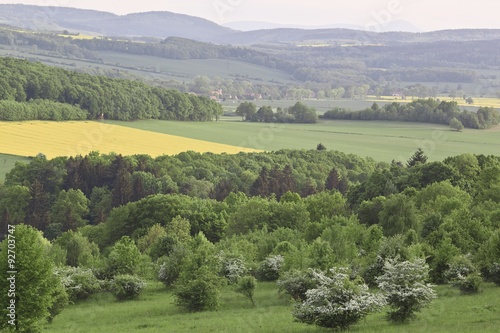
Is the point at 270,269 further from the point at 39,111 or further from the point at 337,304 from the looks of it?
the point at 39,111

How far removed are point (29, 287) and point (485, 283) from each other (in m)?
26.5

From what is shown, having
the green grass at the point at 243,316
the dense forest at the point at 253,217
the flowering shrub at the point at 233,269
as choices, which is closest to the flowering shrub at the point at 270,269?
the dense forest at the point at 253,217

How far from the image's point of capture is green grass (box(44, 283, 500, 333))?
3994 centimetres

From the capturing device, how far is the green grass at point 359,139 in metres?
170

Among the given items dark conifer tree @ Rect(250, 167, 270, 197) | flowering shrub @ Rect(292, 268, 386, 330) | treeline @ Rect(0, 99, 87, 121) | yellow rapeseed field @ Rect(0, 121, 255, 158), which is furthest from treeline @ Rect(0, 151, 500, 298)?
treeline @ Rect(0, 99, 87, 121)

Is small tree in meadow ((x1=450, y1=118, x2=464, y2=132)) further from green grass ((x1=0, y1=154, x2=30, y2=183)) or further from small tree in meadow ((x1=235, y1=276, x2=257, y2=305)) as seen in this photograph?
small tree in meadow ((x1=235, y1=276, x2=257, y2=305))

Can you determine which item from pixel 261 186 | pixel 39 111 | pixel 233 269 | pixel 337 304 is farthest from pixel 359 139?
pixel 337 304

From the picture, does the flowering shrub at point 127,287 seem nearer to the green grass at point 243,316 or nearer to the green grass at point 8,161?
the green grass at point 243,316

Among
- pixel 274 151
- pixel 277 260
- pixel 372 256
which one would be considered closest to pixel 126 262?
pixel 277 260

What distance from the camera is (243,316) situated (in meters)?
46.8

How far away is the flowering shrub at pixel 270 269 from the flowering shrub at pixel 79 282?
1102cm

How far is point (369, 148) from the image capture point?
176 metres

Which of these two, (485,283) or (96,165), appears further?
(96,165)

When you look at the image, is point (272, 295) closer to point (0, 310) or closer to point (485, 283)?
point (485, 283)
